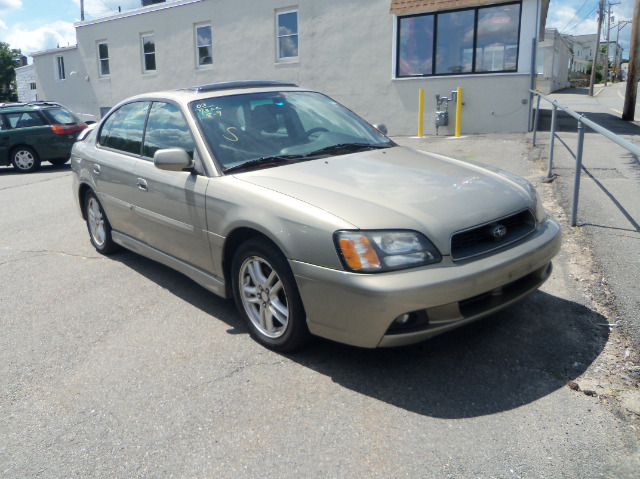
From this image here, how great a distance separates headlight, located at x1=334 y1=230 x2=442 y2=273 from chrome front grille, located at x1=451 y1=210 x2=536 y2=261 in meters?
0.18

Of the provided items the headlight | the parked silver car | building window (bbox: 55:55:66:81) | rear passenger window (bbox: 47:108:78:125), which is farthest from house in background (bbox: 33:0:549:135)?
the headlight

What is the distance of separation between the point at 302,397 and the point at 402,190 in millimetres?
1322

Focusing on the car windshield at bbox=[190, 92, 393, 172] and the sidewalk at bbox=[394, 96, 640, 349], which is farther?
the sidewalk at bbox=[394, 96, 640, 349]

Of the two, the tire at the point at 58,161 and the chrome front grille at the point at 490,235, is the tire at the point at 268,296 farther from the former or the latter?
the tire at the point at 58,161

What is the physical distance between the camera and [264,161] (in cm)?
407

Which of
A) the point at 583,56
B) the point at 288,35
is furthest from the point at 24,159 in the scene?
the point at 583,56

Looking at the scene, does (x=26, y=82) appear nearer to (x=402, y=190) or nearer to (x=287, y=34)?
(x=287, y=34)

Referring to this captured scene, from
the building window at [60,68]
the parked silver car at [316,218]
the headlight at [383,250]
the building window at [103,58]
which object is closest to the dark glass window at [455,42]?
the parked silver car at [316,218]

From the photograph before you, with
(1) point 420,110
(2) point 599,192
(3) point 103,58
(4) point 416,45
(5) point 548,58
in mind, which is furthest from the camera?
(5) point 548,58

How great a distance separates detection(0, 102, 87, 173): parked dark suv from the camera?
13805mm

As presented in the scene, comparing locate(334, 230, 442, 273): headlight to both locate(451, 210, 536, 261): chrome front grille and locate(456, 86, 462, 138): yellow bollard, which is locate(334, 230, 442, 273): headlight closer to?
locate(451, 210, 536, 261): chrome front grille

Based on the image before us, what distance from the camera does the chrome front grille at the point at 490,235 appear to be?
3244mm

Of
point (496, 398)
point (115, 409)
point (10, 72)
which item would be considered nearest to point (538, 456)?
point (496, 398)

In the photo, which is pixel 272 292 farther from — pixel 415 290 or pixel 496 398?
pixel 496 398
